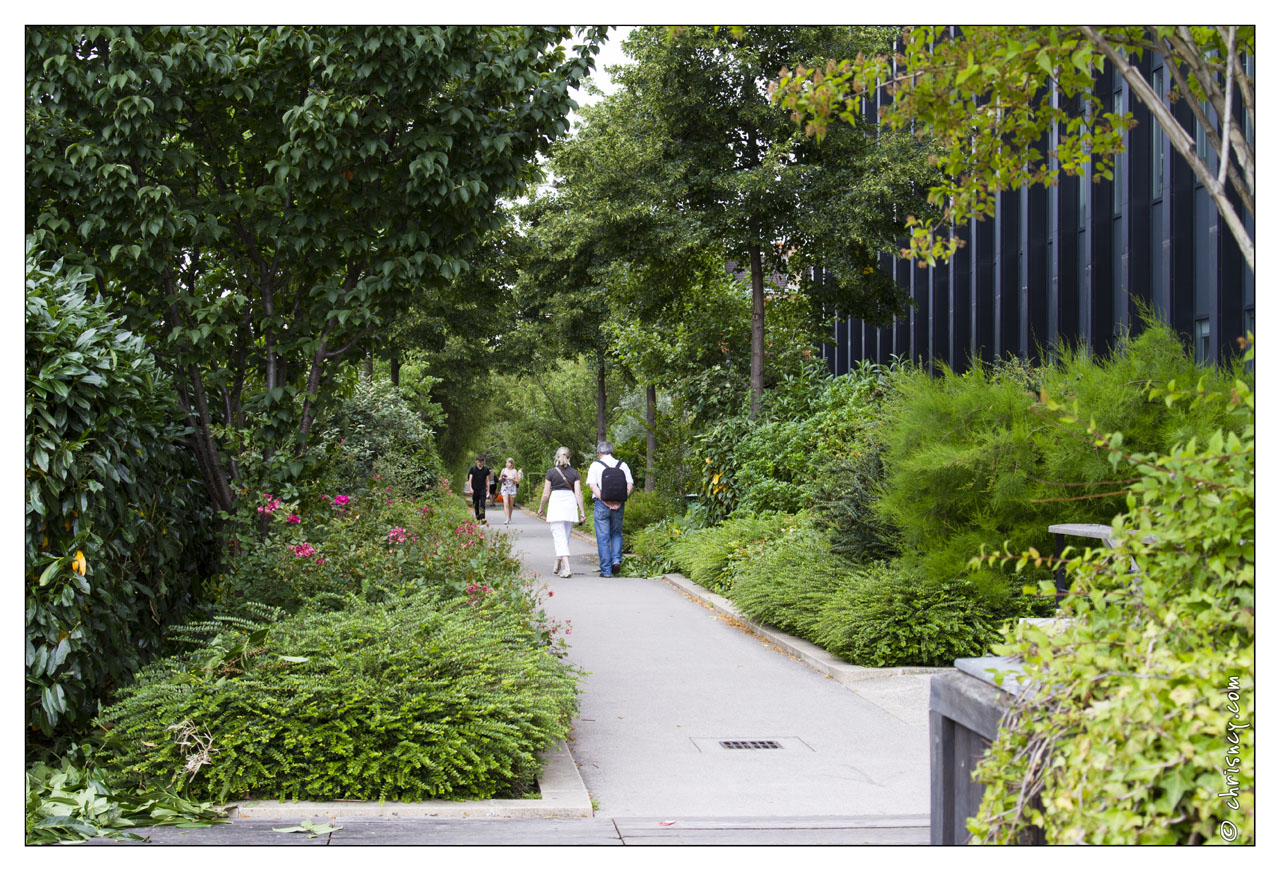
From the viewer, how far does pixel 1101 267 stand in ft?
45.6

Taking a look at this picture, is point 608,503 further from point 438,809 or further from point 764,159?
point 438,809

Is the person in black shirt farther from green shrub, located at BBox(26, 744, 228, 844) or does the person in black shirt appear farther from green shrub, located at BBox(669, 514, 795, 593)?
green shrub, located at BBox(26, 744, 228, 844)

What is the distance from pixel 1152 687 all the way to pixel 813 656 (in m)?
6.11

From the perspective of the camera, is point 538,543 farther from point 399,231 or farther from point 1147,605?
point 1147,605

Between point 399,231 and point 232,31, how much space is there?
1.59 metres

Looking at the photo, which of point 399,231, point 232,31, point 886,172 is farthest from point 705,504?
point 232,31

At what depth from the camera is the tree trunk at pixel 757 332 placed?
52.5 feet

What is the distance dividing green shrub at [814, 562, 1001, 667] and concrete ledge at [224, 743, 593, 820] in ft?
11.8

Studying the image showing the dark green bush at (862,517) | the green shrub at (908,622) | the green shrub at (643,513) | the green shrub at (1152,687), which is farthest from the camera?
the green shrub at (643,513)

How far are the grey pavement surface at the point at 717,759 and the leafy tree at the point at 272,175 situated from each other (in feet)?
9.65

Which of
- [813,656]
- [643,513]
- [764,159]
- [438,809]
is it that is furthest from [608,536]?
[438,809]

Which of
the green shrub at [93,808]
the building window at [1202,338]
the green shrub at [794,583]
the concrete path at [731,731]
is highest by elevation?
the building window at [1202,338]

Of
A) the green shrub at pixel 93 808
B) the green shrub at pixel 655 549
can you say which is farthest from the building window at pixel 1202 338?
the green shrub at pixel 93 808

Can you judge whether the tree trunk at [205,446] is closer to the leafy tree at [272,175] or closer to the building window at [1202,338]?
the leafy tree at [272,175]
